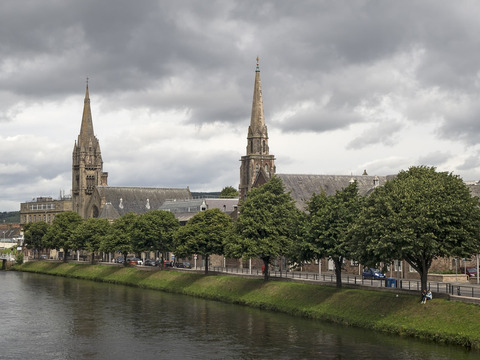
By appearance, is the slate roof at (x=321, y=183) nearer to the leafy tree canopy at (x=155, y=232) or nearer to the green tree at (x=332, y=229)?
the leafy tree canopy at (x=155, y=232)

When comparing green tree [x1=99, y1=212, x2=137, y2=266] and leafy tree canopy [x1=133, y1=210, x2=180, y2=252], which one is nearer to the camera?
leafy tree canopy [x1=133, y1=210, x2=180, y2=252]

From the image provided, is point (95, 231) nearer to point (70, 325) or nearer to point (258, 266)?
point (258, 266)

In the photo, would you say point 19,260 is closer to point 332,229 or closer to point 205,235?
point 205,235

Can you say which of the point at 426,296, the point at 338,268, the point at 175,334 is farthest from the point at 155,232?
the point at 426,296

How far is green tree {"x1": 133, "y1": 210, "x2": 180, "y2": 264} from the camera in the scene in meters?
133

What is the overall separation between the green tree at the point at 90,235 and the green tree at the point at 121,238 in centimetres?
903

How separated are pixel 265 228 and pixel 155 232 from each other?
139 feet

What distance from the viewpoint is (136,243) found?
136 metres

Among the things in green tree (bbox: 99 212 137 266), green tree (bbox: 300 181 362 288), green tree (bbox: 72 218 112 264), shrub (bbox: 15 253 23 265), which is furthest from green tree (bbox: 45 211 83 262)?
green tree (bbox: 300 181 362 288)

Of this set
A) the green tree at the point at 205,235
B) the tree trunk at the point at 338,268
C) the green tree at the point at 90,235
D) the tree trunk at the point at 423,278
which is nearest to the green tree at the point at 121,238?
the green tree at the point at 90,235

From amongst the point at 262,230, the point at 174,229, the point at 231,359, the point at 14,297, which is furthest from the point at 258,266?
the point at 231,359

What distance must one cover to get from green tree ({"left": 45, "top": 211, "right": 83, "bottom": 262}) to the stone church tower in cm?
4625

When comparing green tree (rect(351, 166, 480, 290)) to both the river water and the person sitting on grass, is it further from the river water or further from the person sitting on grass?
the river water

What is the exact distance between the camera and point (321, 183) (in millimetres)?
141250
